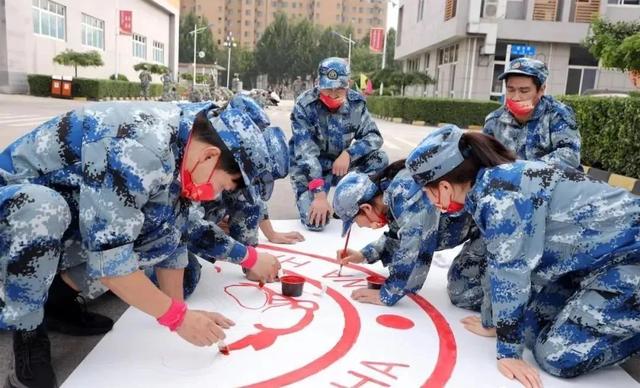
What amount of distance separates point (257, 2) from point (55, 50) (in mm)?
68749

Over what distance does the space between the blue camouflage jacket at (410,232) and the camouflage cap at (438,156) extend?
0.46 m

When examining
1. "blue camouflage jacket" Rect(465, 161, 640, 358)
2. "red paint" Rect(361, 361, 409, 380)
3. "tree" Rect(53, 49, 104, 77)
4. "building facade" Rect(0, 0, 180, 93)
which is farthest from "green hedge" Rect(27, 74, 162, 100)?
"blue camouflage jacket" Rect(465, 161, 640, 358)

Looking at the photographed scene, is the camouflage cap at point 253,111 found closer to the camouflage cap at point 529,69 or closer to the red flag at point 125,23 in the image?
the camouflage cap at point 529,69

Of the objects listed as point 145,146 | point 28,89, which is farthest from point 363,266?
point 28,89

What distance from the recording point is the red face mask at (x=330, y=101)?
15.0 ft

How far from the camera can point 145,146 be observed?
1.76 m

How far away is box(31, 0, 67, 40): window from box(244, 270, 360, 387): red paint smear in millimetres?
25940

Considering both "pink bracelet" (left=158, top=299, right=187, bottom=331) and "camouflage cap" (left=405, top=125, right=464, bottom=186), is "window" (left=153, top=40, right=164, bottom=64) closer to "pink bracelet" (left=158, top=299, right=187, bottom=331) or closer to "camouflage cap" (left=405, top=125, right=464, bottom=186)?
"camouflage cap" (left=405, top=125, right=464, bottom=186)

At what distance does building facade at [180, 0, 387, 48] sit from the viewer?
294 feet

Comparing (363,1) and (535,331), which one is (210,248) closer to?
(535,331)

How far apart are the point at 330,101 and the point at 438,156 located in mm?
2593

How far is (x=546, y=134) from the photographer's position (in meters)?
3.83

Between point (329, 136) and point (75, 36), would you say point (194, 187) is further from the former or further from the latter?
point (75, 36)

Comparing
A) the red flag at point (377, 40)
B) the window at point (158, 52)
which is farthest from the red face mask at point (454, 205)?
the window at point (158, 52)
